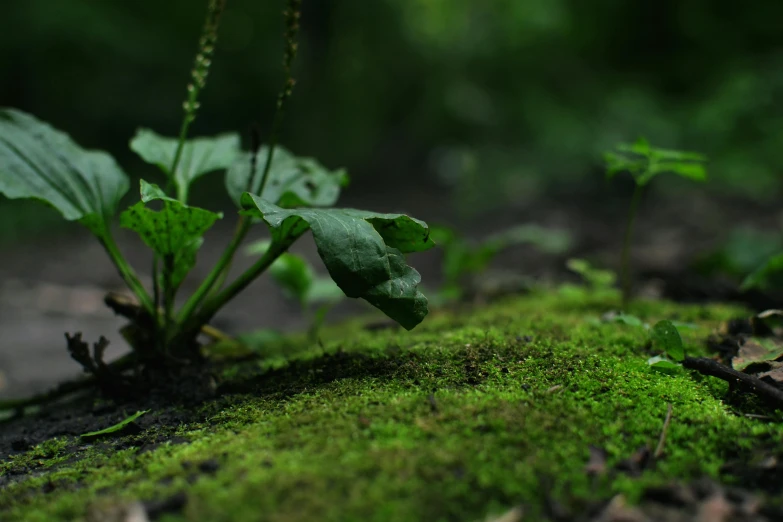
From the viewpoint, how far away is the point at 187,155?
2463 mm

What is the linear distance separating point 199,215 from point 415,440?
41.2 inches

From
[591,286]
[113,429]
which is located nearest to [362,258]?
[113,429]

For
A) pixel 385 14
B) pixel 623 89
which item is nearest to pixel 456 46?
pixel 385 14

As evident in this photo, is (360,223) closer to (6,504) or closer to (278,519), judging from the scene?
(278,519)

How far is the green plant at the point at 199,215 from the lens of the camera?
5.44 ft

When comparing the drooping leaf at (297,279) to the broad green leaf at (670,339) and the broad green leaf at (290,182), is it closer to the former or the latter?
the broad green leaf at (290,182)

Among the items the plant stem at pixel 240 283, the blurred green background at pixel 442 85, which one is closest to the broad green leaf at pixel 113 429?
the plant stem at pixel 240 283

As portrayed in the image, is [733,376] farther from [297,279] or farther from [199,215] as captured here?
[297,279]

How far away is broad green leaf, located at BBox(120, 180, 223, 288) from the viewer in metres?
1.78

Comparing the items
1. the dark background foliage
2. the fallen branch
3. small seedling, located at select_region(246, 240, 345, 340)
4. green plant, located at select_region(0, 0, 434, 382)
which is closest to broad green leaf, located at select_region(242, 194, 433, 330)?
green plant, located at select_region(0, 0, 434, 382)

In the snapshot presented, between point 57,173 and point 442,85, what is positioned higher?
point 442,85

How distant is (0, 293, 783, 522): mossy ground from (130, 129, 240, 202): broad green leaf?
2.98ft

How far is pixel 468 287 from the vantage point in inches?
165

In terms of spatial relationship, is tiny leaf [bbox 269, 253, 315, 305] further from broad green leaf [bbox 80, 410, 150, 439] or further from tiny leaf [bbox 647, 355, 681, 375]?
tiny leaf [bbox 647, 355, 681, 375]
